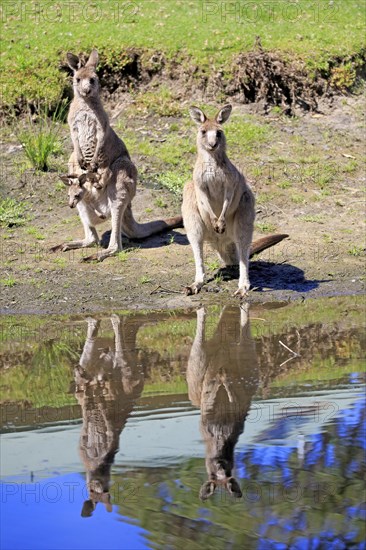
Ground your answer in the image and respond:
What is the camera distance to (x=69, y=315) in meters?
7.41

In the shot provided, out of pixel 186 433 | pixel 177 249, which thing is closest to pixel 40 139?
pixel 177 249

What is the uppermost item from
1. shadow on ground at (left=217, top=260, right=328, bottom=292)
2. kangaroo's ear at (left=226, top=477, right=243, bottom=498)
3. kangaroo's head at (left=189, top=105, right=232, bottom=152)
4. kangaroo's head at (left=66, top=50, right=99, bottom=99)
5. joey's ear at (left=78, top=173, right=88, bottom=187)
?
kangaroo's head at (left=66, top=50, right=99, bottom=99)

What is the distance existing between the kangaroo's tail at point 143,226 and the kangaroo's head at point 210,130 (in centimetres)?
135

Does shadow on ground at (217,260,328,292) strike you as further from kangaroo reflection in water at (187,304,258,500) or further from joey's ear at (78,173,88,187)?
joey's ear at (78,173,88,187)

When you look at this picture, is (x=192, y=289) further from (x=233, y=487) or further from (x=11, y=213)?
(x=233, y=487)

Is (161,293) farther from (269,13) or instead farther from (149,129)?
(269,13)

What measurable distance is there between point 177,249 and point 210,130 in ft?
4.82

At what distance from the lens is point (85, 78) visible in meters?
9.06

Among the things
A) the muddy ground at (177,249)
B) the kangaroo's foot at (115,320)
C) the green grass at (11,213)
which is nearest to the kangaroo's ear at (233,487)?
the kangaroo's foot at (115,320)

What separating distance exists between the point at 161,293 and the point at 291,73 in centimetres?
434

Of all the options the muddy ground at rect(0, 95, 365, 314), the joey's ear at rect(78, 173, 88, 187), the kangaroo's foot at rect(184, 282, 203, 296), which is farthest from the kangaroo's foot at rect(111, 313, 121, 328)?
the joey's ear at rect(78, 173, 88, 187)

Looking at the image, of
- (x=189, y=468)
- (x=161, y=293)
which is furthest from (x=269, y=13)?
(x=189, y=468)

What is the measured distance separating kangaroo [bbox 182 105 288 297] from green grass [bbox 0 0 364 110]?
346 cm

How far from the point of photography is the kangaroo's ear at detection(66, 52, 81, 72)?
906cm
